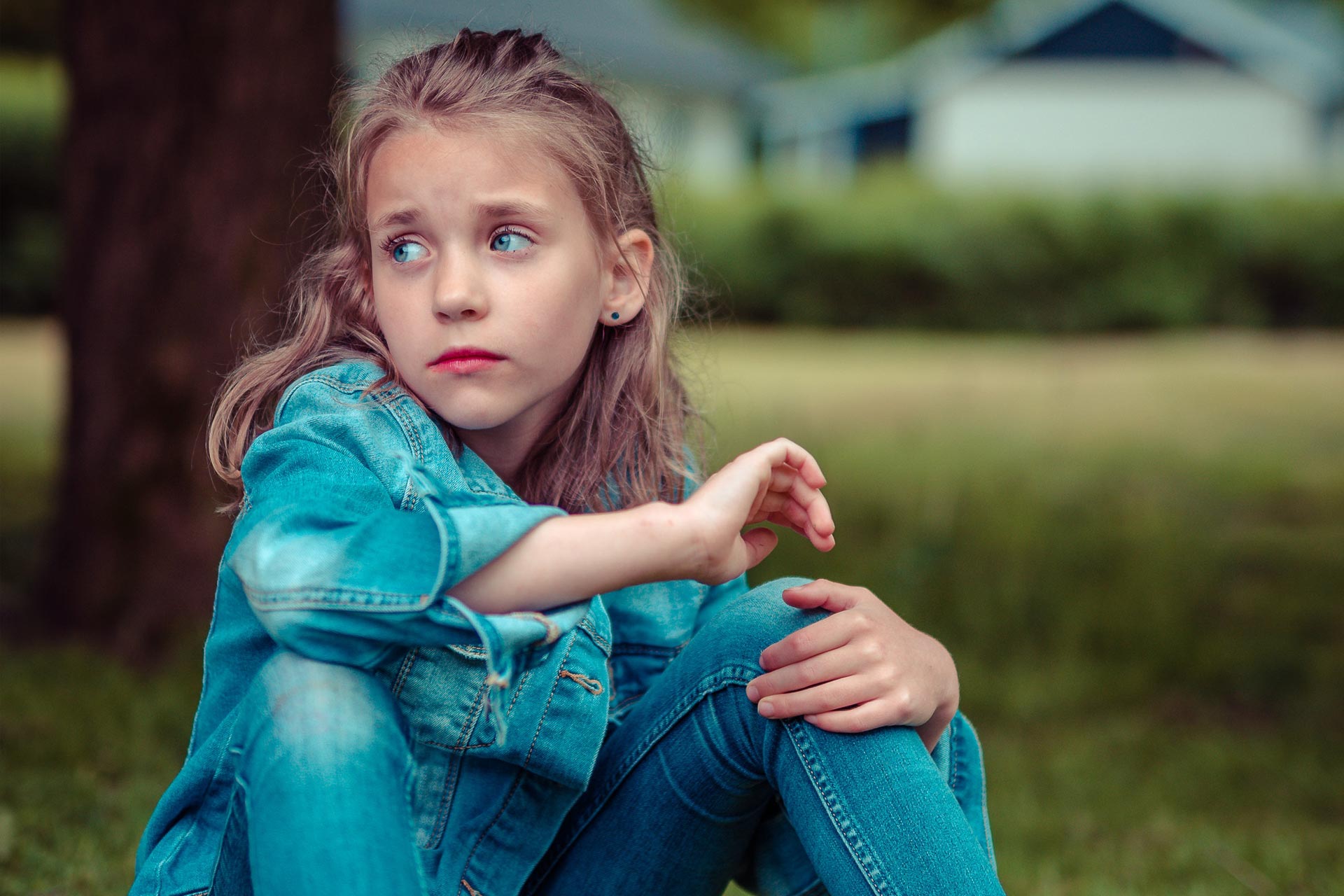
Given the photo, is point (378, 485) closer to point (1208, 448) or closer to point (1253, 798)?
point (1253, 798)

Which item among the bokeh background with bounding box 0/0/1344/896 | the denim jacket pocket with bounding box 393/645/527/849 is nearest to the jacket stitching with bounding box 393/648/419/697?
the denim jacket pocket with bounding box 393/645/527/849

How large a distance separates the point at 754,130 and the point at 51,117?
17.8 meters

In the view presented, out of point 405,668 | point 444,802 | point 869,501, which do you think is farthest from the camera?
point 869,501

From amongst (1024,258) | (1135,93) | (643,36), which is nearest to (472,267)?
(1024,258)

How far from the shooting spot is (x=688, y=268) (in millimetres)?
1968

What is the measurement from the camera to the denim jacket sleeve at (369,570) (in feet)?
4.02

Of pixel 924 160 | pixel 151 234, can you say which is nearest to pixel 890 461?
pixel 151 234

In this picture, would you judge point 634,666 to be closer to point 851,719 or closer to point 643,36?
point 851,719

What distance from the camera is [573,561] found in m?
1.31

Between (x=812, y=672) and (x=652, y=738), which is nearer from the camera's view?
(x=812, y=672)

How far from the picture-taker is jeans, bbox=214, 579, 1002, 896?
1228 millimetres

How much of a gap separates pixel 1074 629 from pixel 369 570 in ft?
10.7

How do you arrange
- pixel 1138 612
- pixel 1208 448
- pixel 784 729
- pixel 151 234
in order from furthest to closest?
pixel 1208 448, pixel 1138 612, pixel 151 234, pixel 784 729

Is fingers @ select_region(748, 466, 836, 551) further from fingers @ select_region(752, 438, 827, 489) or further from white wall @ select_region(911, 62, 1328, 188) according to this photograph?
white wall @ select_region(911, 62, 1328, 188)
